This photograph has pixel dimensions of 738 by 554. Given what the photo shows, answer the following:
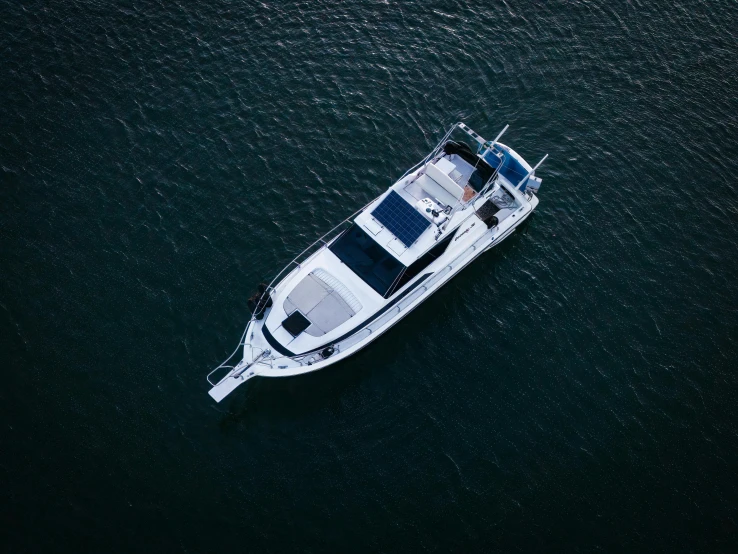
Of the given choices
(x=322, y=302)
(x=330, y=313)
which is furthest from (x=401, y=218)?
(x=330, y=313)

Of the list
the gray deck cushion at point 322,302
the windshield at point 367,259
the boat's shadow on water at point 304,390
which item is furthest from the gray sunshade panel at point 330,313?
the boat's shadow on water at point 304,390

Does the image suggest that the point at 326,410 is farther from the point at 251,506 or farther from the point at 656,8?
the point at 656,8

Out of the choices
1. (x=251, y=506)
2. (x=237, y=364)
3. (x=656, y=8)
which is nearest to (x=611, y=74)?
(x=656, y=8)

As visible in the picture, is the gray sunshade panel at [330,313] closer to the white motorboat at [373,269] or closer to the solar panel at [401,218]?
the white motorboat at [373,269]

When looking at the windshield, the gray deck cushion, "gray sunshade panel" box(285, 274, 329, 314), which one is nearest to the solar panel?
the windshield

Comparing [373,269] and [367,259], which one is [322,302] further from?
[367,259]

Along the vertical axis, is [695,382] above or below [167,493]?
above
